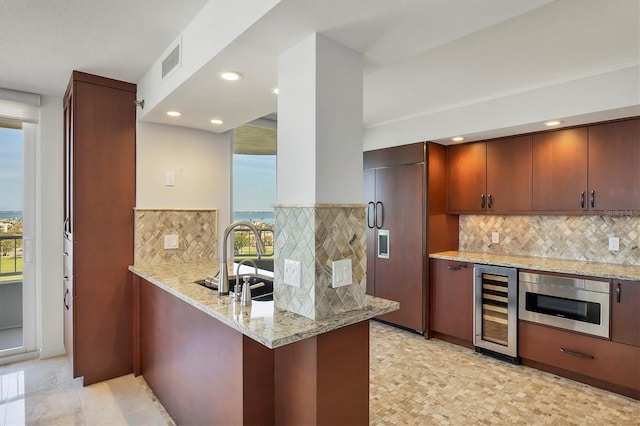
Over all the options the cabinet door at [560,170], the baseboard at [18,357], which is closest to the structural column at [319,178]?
the cabinet door at [560,170]

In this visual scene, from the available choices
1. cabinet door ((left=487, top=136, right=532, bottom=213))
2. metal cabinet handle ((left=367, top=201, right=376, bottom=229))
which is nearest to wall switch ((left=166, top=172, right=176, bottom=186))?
metal cabinet handle ((left=367, top=201, right=376, bottom=229))

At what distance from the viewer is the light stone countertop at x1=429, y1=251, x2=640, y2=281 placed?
8.81 ft

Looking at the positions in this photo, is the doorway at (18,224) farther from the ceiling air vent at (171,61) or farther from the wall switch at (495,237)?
the wall switch at (495,237)

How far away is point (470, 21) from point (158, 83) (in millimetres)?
1970

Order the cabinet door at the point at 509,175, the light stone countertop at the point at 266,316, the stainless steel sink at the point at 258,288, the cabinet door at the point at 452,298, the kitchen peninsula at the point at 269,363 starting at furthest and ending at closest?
the cabinet door at the point at 452,298 < the cabinet door at the point at 509,175 < the stainless steel sink at the point at 258,288 < the kitchen peninsula at the point at 269,363 < the light stone countertop at the point at 266,316

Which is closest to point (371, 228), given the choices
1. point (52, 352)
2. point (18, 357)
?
point (52, 352)

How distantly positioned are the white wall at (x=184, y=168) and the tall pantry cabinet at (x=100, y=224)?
10 cm

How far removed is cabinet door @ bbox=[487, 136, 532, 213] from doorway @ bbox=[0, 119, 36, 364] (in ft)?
14.4

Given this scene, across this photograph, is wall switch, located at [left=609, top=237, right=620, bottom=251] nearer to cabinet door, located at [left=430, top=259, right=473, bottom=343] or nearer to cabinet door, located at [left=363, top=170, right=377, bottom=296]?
cabinet door, located at [left=430, top=259, right=473, bottom=343]

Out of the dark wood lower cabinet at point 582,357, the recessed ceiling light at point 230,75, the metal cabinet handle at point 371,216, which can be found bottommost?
the dark wood lower cabinet at point 582,357

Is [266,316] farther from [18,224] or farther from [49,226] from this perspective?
[18,224]

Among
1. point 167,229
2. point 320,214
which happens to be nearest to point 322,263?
point 320,214

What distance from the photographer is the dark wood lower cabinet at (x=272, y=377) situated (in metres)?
1.50

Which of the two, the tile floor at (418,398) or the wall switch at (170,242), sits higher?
the wall switch at (170,242)
